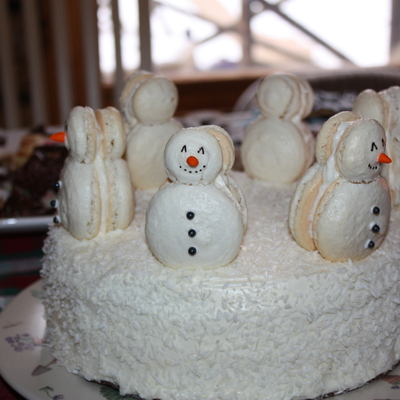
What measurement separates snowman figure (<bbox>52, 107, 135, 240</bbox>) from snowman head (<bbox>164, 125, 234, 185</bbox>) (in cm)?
23

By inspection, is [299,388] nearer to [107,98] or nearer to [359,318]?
[359,318]

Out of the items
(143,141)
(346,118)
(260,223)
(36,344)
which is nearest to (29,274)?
(36,344)

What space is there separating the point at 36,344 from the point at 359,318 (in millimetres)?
808

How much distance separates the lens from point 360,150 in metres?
1.15

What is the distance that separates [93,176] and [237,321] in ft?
1.56

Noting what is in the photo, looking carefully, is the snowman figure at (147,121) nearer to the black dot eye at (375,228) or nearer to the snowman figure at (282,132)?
the snowman figure at (282,132)

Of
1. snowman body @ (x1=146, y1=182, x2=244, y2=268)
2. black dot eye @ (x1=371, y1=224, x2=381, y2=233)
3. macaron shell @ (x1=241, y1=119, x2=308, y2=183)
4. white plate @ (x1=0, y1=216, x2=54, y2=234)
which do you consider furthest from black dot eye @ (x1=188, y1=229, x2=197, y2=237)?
white plate @ (x1=0, y1=216, x2=54, y2=234)

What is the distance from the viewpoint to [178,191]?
117 cm

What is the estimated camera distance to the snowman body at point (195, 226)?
1149 millimetres

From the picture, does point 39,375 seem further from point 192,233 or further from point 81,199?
point 192,233

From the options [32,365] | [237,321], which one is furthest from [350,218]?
[32,365]

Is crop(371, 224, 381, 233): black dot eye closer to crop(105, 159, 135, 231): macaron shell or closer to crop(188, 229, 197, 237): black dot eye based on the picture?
crop(188, 229, 197, 237): black dot eye

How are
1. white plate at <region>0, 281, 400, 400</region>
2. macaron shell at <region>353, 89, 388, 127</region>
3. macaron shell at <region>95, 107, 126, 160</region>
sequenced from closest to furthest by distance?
white plate at <region>0, 281, 400, 400</region>
macaron shell at <region>95, 107, 126, 160</region>
macaron shell at <region>353, 89, 388, 127</region>

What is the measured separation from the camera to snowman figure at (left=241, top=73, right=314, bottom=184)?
1677 millimetres
